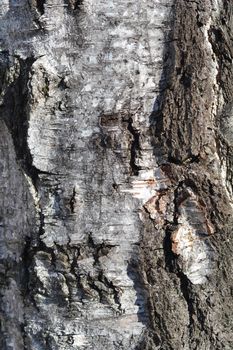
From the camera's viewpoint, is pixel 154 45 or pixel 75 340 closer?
pixel 154 45

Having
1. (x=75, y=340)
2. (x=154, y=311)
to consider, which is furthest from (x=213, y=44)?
(x=75, y=340)

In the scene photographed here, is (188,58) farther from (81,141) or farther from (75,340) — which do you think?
(75,340)

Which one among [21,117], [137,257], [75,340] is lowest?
[75,340]

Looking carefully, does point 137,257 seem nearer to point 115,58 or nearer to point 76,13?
point 115,58

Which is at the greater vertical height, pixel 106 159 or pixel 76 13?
pixel 76 13

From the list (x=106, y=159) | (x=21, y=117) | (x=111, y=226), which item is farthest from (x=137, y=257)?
(x=21, y=117)

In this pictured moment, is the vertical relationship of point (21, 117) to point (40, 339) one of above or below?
above
